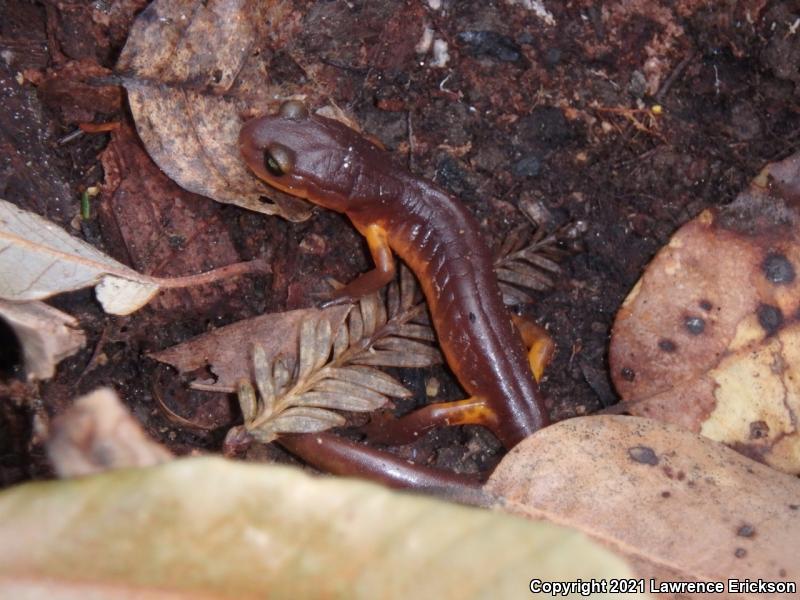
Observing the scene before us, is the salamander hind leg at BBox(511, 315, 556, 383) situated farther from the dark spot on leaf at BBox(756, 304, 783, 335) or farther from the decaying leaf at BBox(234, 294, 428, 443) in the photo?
the dark spot on leaf at BBox(756, 304, 783, 335)

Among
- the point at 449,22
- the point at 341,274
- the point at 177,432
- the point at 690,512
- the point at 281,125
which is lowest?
the point at 177,432

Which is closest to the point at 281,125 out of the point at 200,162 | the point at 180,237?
the point at 200,162

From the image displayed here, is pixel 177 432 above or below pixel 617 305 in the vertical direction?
below

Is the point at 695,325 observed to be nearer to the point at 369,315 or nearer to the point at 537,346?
the point at 537,346

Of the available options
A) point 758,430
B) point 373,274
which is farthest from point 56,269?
point 758,430

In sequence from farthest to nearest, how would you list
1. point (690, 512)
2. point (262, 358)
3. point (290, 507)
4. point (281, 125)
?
1. point (281, 125)
2. point (262, 358)
3. point (690, 512)
4. point (290, 507)

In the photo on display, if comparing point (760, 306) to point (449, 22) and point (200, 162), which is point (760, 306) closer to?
point (449, 22)

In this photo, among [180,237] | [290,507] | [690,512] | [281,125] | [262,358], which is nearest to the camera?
[290,507]

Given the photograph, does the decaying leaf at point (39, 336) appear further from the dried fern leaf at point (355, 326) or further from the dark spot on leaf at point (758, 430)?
the dark spot on leaf at point (758, 430)
